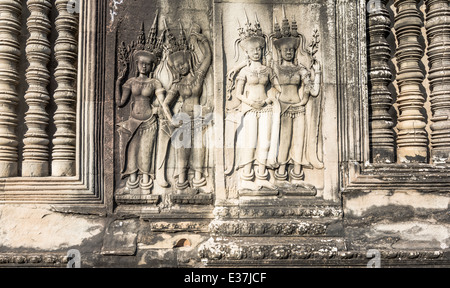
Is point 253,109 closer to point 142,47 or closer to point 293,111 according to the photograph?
point 293,111

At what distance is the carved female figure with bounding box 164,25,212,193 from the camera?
459 cm

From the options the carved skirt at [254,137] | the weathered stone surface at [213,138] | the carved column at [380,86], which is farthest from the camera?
the carved column at [380,86]

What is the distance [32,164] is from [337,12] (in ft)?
15.9

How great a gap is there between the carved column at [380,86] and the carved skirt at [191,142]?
2467 mm

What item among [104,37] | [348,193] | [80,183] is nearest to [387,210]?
[348,193]

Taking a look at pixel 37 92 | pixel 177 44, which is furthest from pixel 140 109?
pixel 37 92

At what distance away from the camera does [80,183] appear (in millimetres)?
4477

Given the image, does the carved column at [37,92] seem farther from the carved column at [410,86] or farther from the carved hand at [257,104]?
the carved column at [410,86]

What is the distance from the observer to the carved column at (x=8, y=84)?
464cm

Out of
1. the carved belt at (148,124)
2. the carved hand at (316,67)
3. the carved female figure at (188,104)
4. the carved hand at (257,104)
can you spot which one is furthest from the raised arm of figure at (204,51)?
the carved hand at (316,67)

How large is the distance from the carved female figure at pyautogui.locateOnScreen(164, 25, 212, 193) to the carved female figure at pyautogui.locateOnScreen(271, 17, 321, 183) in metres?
1.06

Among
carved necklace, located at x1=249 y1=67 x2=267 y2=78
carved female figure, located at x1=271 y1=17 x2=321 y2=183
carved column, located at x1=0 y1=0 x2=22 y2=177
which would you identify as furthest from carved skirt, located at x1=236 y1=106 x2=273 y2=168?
carved column, located at x1=0 y1=0 x2=22 y2=177

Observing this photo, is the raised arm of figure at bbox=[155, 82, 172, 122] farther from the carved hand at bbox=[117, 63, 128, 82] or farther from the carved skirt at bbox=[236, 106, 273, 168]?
the carved skirt at bbox=[236, 106, 273, 168]

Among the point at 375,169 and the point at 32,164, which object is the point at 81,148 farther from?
the point at 375,169
